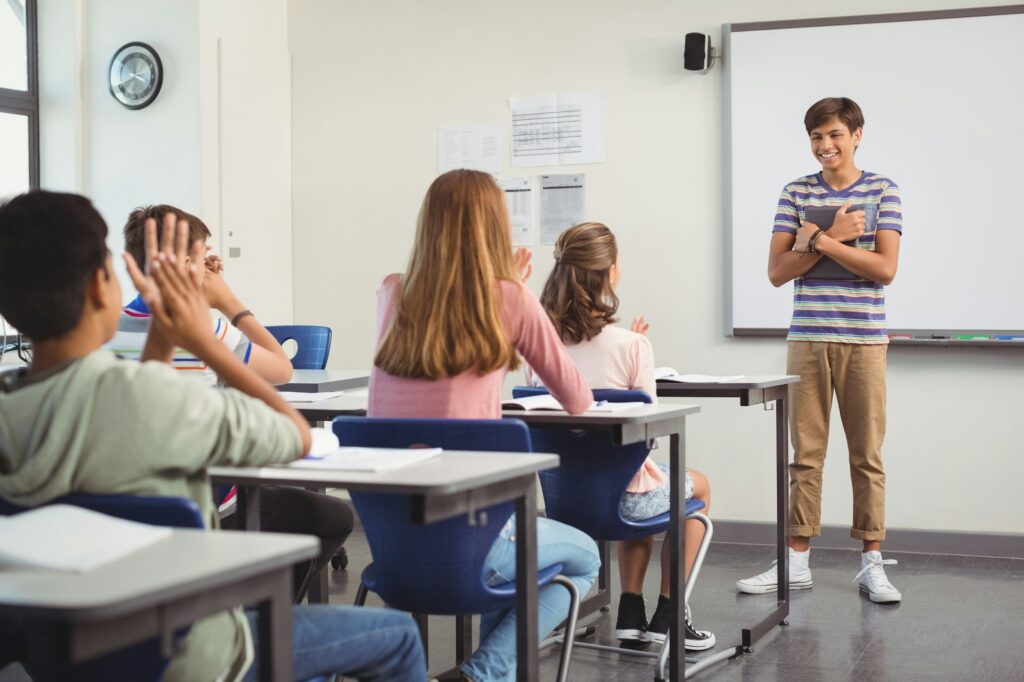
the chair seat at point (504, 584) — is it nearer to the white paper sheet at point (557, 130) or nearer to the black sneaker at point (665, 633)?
the black sneaker at point (665, 633)

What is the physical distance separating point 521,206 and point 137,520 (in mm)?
4114

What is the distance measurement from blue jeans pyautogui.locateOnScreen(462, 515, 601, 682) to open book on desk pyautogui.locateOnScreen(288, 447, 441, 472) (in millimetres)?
383

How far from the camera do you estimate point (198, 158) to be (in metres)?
5.11

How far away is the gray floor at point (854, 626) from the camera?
3.14m

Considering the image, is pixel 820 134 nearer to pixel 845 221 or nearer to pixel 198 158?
pixel 845 221

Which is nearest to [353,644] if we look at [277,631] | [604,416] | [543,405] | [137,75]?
[277,631]

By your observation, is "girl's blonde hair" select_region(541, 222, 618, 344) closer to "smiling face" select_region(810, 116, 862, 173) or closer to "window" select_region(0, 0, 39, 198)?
"smiling face" select_region(810, 116, 862, 173)

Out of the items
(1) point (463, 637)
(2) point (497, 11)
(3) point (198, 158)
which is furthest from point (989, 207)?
(3) point (198, 158)

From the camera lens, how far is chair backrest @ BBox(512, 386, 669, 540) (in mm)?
2955

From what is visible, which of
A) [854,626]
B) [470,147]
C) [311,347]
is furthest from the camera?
[470,147]

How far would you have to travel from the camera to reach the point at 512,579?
2254 mm

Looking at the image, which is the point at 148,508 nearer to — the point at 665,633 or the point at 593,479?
the point at 593,479

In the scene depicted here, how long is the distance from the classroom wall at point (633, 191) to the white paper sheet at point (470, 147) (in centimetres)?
5

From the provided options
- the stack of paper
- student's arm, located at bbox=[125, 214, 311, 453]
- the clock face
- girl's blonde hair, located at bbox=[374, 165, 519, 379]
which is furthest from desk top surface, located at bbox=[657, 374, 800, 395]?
the clock face
